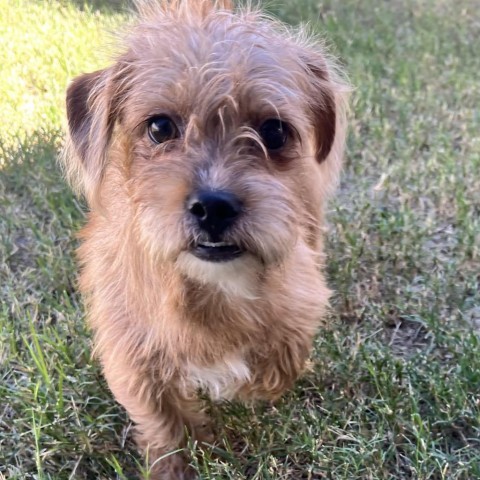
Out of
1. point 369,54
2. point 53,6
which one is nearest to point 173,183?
point 369,54

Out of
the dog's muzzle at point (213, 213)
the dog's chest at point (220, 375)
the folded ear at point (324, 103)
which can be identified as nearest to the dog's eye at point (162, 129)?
the dog's muzzle at point (213, 213)

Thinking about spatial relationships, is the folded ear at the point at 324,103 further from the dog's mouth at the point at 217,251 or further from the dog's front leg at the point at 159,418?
the dog's front leg at the point at 159,418

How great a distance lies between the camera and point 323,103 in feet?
7.65

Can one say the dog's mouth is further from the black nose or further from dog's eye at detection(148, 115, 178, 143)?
dog's eye at detection(148, 115, 178, 143)

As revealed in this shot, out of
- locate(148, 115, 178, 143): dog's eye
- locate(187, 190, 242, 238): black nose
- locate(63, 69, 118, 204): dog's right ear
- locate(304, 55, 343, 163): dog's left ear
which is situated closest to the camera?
locate(187, 190, 242, 238): black nose

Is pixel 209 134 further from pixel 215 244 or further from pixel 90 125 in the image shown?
pixel 90 125

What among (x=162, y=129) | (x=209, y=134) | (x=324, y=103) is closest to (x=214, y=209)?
(x=209, y=134)

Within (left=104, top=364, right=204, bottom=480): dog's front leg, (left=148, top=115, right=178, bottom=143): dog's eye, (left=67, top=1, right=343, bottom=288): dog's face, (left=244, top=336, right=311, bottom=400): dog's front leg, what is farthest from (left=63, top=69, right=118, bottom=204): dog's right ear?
(left=244, top=336, right=311, bottom=400): dog's front leg

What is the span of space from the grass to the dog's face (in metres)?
0.42

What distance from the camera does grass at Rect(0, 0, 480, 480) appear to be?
7.20ft

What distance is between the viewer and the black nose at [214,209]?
170 cm

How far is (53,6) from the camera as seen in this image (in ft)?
20.4

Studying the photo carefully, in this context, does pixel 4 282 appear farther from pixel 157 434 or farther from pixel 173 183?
pixel 173 183

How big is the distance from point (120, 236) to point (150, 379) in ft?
1.61
